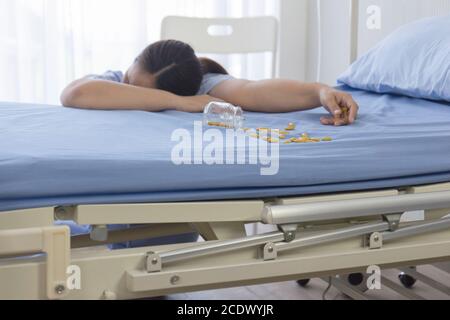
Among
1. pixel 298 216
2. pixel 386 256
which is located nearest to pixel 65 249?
pixel 298 216

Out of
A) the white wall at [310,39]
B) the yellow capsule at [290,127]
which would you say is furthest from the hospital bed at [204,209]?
the white wall at [310,39]

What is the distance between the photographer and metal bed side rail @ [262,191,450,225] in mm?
1060

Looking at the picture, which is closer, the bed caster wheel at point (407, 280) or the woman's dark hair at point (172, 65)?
the woman's dark hair at point (172, 65)

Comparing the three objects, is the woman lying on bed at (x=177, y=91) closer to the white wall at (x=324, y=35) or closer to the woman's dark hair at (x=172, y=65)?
the woman's dark hair at (x=172, y=65)

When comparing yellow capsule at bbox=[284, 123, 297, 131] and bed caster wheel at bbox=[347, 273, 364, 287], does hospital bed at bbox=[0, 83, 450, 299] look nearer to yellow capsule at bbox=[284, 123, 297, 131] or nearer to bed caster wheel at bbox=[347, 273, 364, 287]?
yellow capsule at bbox=[284, 123, 297, 131]

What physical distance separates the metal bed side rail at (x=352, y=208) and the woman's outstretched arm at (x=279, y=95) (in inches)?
15.8

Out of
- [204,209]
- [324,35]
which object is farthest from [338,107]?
[324,35]

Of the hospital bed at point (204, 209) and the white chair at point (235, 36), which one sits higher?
the white chair at point (235, 36)

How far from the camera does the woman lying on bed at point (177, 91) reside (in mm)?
1594

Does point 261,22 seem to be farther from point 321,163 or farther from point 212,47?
point 321,163

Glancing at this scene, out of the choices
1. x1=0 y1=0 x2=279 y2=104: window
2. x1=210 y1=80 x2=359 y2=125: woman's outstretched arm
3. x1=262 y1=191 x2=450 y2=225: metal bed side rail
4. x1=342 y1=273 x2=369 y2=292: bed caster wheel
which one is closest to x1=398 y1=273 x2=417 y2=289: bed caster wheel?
x1=342 y1=273 x2=369 y2=292: bed caster wheel

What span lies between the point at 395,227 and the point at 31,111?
878mm

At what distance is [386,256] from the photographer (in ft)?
3.78

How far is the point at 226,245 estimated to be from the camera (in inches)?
41.1
